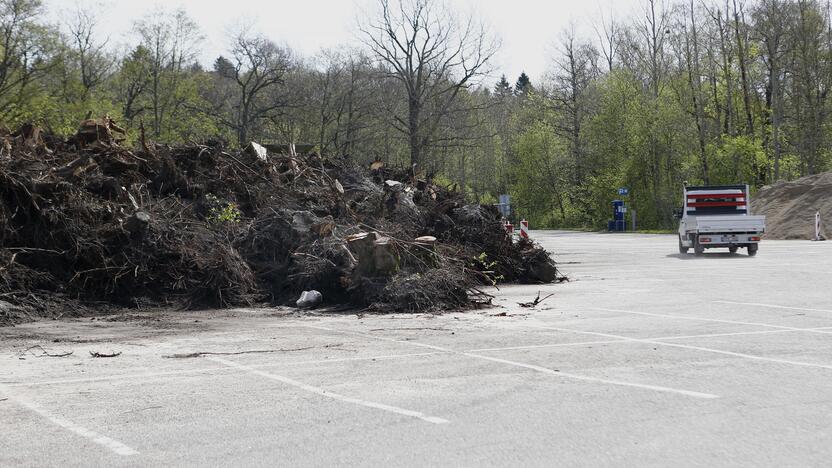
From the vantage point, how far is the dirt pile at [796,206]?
40438mm

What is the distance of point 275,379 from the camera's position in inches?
299

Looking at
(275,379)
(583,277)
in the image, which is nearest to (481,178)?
(583,277)

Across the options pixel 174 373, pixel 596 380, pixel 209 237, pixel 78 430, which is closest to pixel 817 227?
pixel 209 237

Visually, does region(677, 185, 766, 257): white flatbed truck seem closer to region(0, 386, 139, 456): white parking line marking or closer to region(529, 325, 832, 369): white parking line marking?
region(529, 325, 832, 369): white parking line marking

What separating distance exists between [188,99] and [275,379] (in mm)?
50306

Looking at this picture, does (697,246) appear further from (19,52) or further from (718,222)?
(19,52)

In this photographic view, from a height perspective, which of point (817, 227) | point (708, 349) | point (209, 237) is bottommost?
point (708, 349)

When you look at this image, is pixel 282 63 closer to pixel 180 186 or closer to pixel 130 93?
pixel 130 93

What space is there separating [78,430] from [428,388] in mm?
2725

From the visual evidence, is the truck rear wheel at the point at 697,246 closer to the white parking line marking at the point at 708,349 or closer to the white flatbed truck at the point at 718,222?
the white flatbed truck at the point at 718,222

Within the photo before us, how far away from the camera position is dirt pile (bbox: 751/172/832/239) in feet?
133

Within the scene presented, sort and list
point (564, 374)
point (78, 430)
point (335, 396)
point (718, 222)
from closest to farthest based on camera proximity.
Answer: point (78, 430)
point (335, 396)
point (564, 374)
point (718, 222)

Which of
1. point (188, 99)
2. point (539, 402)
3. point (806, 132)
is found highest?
point (188, 99)

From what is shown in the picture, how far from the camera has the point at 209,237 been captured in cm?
1559
